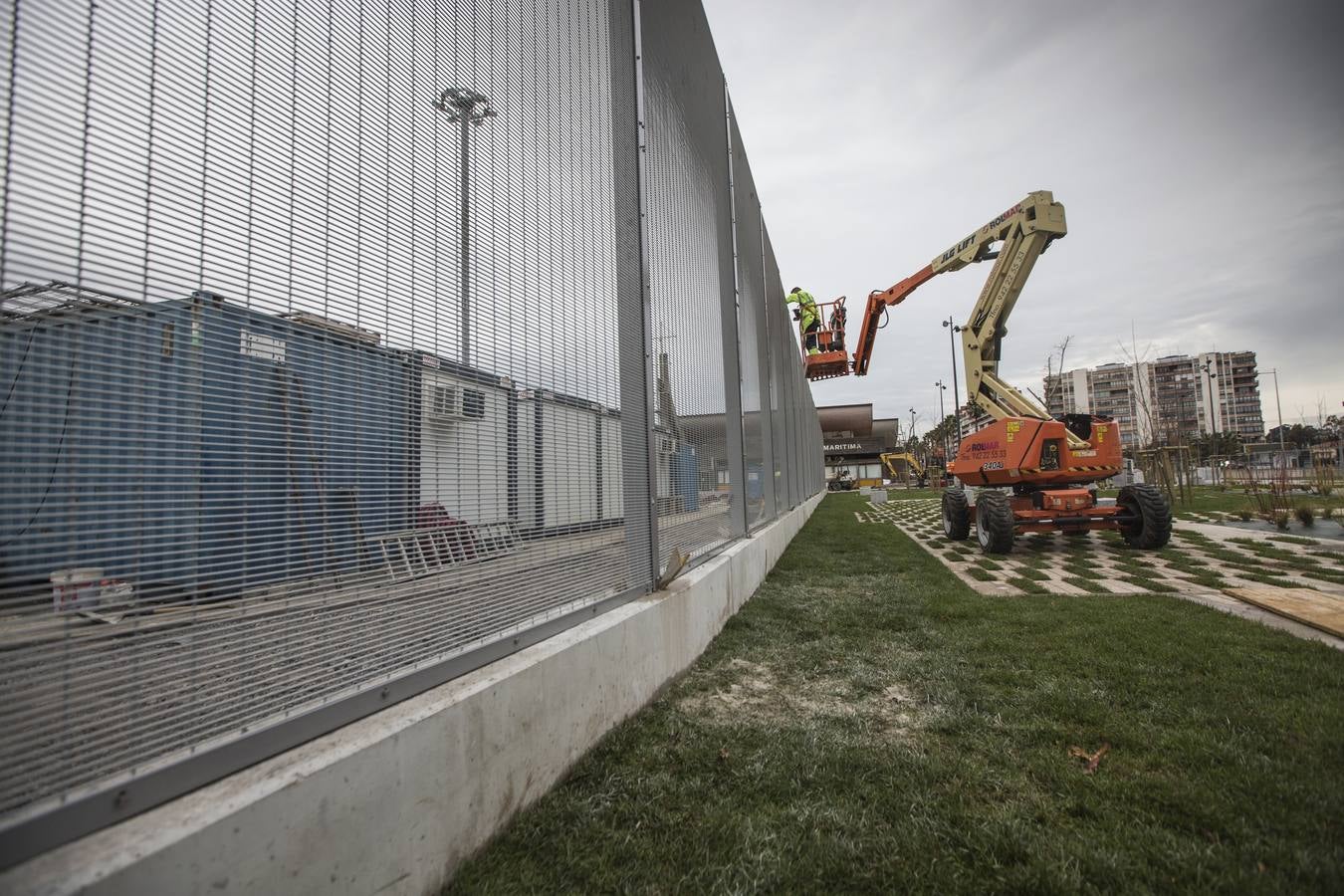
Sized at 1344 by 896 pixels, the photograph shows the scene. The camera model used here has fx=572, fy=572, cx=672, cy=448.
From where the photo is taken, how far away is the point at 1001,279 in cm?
875

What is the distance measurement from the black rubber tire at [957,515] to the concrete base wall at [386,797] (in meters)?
7.91

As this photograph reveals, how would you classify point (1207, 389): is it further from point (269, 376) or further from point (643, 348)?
point (269, 376)

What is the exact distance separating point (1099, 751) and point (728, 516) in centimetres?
281

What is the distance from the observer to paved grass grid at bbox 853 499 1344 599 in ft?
15.7

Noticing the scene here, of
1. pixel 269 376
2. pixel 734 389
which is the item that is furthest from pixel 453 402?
pixel 734 389

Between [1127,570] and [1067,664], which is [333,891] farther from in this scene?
[1127,570]

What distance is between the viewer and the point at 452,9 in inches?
66.1

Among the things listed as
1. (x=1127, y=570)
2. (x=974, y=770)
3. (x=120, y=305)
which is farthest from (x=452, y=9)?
(x=1127, y=570)

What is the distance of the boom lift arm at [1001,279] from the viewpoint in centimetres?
798

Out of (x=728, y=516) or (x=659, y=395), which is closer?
(x=659, y=395)

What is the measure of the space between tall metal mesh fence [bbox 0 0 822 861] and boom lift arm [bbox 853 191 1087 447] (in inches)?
308

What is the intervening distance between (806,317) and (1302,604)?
36.7 ft

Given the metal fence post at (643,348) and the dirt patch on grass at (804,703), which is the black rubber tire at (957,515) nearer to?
the dirt patch on grass at (804,703)

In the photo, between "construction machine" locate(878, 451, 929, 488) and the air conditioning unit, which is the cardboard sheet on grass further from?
"construction machine" locate(878, 451, 929, 488)
